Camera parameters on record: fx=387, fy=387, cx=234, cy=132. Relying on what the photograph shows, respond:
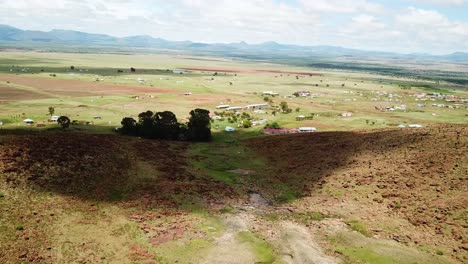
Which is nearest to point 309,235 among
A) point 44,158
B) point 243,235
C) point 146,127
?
point 243,235

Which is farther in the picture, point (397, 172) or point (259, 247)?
point (397, 172)

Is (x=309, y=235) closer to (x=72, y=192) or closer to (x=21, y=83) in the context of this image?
(x=72, y=192)

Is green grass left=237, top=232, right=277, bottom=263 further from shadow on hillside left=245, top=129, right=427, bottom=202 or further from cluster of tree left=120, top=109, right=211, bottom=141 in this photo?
cluster of tree left=120, top=109, right=211, bottom=141

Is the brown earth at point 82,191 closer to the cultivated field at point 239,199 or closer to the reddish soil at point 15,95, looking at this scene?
the cultivated field at point 239,199

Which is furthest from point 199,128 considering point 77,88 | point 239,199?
point 77,88

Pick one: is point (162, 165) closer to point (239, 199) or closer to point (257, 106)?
point (239, 199)
